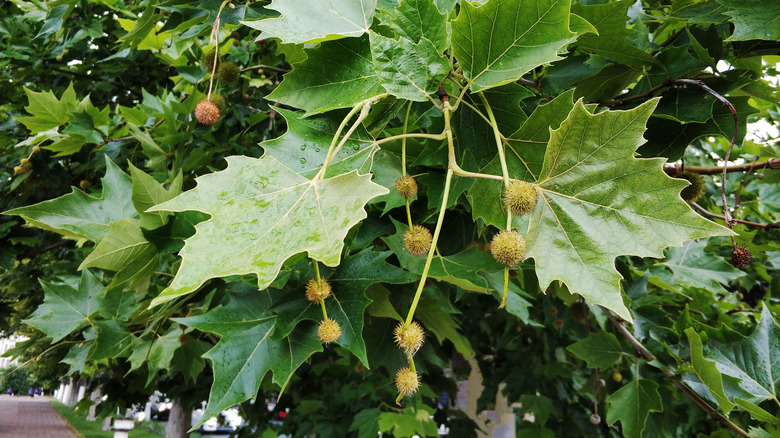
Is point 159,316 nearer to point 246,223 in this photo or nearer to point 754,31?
point 246,223

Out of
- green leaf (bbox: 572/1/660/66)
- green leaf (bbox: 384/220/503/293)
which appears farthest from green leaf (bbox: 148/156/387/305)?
green leaf (bbox: 572/1/660/66)

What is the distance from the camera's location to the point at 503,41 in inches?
34.0

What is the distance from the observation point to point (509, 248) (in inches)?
32.9

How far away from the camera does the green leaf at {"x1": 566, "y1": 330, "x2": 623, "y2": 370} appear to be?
69.6 inches

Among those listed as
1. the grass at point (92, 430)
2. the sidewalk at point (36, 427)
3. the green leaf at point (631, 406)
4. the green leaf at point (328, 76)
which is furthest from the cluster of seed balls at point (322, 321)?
the sidewalk at point (36, 427)

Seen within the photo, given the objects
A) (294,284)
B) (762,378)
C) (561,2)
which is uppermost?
(561,2)

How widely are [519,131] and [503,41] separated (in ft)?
0.61

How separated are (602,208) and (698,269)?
1.79m

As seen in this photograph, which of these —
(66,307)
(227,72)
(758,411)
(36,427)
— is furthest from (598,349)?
(36,427)

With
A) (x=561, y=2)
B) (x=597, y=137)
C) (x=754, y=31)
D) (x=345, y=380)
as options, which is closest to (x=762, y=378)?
(x=754, y=31)

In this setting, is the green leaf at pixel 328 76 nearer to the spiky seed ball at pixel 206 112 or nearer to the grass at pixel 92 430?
the spiky seed ball at pixel 206 112

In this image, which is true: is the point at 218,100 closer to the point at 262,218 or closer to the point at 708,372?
the point at 262,218

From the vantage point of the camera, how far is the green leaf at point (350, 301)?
1191mm

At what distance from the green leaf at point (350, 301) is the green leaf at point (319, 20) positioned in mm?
535
